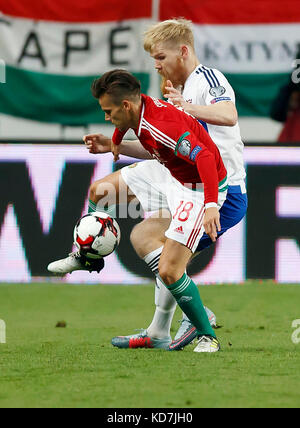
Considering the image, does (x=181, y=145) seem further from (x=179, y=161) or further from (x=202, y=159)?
(x=179, y=161)

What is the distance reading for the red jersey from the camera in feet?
16.7

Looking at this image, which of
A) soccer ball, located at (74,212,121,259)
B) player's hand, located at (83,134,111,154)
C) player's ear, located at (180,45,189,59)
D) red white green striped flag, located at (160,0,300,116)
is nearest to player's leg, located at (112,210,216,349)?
soccer ball, located at (74,212,121,259)

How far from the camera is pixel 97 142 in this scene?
5.83m

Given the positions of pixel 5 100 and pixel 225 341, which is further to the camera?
pixel 5 100

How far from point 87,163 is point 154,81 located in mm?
2118

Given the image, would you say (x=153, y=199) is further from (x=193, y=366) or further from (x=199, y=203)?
(x=193, y=366)

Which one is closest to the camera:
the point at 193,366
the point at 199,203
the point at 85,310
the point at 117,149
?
the point at 193,366

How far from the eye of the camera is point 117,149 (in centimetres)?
578

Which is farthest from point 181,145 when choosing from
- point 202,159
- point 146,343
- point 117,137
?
point 146,343

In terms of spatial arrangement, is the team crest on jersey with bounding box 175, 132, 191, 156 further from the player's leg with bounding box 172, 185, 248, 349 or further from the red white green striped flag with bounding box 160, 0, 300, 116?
the red white green striped flag with bounding box 160, 0, 300, 116

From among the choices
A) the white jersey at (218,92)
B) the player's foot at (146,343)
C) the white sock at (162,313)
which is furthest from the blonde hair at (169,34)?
the player's foot at (146,343)

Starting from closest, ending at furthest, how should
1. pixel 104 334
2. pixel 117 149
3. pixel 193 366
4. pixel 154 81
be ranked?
pixel 193 366 < pixel 117 149 < pixel 104 334 < pixel 154 81

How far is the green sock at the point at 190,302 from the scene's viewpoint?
5332 mm

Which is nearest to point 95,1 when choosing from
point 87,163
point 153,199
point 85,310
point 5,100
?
point 5,100
